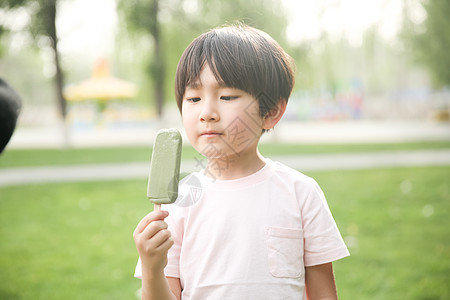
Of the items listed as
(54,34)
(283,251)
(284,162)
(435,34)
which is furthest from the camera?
(54,34)

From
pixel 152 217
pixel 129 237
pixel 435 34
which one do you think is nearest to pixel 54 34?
pixel 435 34

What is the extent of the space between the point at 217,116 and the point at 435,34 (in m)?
12.0

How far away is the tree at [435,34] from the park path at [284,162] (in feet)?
7.98

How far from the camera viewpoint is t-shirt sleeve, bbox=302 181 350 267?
4.50ft

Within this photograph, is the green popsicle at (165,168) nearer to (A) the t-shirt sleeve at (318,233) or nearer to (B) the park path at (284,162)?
(A) the t-shirt sleeve at (318,233)

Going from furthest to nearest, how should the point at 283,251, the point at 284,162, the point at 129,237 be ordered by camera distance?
the point at 284,162 < the point at 129,237 < the point at 283,251

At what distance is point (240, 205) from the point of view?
137cm

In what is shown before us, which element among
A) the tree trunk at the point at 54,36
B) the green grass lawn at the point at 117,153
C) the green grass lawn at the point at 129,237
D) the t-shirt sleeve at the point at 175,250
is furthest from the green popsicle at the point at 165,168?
the tree trunk at the point at 54,36

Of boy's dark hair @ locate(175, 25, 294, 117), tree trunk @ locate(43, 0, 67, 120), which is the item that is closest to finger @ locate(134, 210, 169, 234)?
boy's dark hair @ locate(175, 25, 294, 117)

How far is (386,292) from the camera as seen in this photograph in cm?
366

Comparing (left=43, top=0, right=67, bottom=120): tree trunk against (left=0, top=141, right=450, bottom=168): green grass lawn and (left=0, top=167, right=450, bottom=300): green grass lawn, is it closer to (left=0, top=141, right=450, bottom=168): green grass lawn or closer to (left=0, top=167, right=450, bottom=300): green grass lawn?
(left=0, top=141, right=450, bottom=168): green grass lawn

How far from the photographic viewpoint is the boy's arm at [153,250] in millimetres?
1217

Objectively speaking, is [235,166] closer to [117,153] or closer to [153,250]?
[153,250]

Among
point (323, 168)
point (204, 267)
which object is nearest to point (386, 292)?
point (204, 267)
